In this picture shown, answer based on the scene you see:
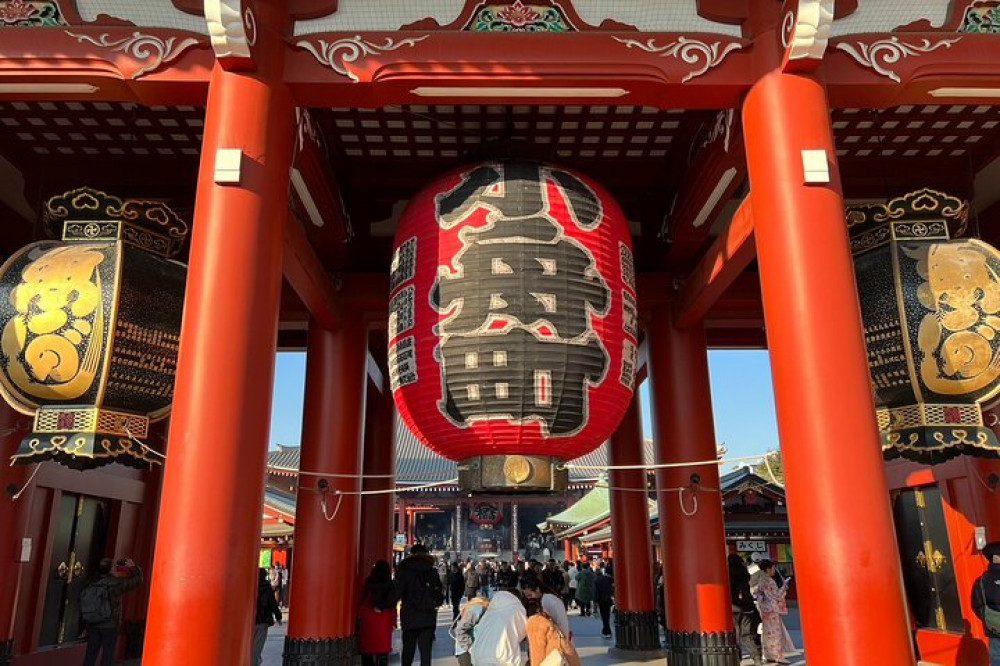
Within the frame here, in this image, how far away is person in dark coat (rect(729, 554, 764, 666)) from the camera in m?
9.77

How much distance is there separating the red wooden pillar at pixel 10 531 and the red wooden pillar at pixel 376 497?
221 inches

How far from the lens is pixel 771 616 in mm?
10469

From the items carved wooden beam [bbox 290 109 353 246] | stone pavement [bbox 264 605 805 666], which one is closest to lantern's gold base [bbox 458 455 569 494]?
carved wooden beam [bbox 290 109 353 246]

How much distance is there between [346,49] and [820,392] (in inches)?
160

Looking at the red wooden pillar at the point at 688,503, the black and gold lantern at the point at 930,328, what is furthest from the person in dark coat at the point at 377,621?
the black and gold lantern at the point at 930,328

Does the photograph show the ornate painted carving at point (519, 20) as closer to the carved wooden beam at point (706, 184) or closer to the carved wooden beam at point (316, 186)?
the carved wooden beam at point (316, 186)

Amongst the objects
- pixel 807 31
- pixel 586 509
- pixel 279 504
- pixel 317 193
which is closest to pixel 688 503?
pixel 807 31

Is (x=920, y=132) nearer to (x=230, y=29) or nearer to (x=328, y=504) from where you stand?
(x=230, y=29)

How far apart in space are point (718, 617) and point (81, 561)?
7806 mm

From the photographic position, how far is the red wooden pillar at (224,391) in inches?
165

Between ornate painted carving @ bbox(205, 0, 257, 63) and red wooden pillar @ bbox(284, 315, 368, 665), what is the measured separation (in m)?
4.17

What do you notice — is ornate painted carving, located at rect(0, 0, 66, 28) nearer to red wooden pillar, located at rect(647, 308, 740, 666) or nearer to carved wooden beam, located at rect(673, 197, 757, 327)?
carved wooden beam, located at rect(673, 197, 757, 327)

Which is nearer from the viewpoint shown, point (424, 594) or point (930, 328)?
point (930, 328)

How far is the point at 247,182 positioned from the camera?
4949mm
